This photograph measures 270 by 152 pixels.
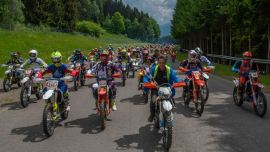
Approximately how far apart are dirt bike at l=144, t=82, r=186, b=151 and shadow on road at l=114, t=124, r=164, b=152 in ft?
1.12

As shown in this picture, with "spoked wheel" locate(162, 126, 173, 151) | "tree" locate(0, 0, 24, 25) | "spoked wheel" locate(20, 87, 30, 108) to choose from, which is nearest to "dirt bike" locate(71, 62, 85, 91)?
"spoked wheel" locate(20, 87, 30, 108)

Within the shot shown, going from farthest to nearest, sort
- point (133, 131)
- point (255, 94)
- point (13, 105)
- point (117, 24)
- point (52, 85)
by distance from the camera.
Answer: point (117, 24) < point (13, 105) < point (255, 94) < point (52, 85) < point (133, 131)

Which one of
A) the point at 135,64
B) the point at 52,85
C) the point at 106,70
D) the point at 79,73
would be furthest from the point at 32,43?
the point at 52,85

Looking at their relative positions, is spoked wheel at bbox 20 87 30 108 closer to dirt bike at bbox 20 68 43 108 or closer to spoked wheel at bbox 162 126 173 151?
dirt bike at bbox 20 68 43 108

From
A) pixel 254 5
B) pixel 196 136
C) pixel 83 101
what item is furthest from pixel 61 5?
pixel 196 136

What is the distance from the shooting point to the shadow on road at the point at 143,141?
29.2 feet

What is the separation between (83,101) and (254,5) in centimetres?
1645

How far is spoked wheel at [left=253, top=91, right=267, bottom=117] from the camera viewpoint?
474 inches

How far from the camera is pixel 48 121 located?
10000 mm

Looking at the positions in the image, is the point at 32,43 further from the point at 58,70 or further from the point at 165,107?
the point at 165,107

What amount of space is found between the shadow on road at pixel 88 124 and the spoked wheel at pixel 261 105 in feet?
15.1

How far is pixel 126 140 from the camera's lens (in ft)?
31.3

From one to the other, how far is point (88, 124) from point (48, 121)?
163 cm

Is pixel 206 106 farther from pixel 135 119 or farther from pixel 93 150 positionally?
pixel 93 150
